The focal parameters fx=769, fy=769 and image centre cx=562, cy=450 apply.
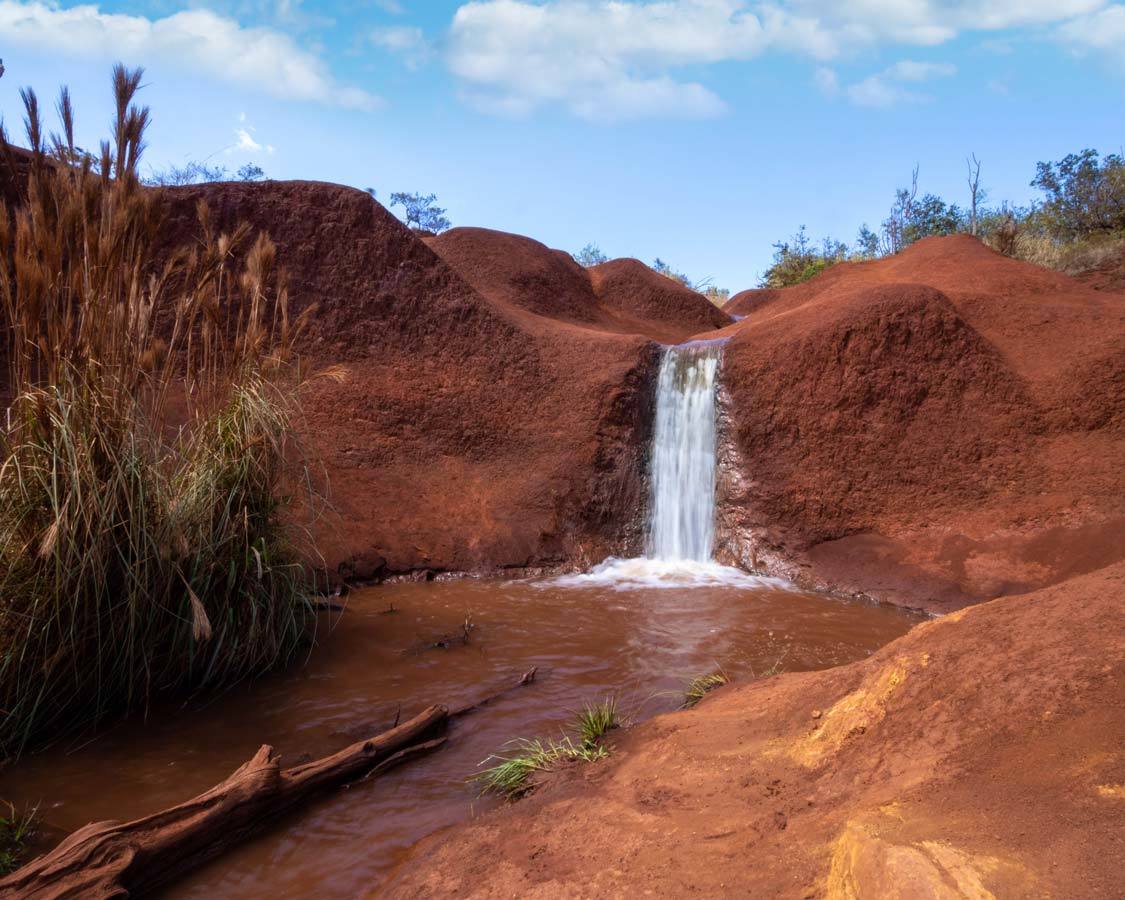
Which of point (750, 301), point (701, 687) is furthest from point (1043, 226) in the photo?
point (701, 687)

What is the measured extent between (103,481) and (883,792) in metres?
3.40

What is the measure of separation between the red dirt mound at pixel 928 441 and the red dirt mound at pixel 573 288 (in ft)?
19.6

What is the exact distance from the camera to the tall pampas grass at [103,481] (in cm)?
334

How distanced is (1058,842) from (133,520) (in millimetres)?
3615

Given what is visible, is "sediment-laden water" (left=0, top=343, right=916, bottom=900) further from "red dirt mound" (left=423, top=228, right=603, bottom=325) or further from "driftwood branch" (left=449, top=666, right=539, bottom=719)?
"red dirt mound" (left=423, top=228, right=603, bottom=325)

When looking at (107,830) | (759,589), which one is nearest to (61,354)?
(107,830)

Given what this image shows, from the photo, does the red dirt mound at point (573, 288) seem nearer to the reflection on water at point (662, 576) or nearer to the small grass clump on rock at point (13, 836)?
the reflection on water at point (662, 576)

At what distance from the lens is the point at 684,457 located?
9883 millimetres

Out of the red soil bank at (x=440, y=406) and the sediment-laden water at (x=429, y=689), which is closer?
the sediment-laden water at (x=429, y=689)

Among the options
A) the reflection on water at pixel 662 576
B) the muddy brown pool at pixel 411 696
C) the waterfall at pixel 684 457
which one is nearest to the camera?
the muddy brown pool at pixel 411 696

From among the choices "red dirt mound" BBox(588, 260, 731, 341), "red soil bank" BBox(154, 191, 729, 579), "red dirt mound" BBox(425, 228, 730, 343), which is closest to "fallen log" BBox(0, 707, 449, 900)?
"red soil bank" BBox(154, 191, 729, 579)

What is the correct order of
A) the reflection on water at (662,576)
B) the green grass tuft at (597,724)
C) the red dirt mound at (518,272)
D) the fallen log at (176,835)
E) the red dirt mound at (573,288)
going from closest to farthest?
the fallen log at (176,835) → the green grass tuft at (597,724) → the reflection on water at (662,576) → the red dirt mound at (518,272) → the red dirt mound at (573,288)

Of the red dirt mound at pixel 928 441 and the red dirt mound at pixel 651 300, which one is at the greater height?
the red dirt mound at pixel 651 300

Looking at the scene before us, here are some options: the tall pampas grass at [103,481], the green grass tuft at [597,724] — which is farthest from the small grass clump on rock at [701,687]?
the tall pampas grass at [103,481]
